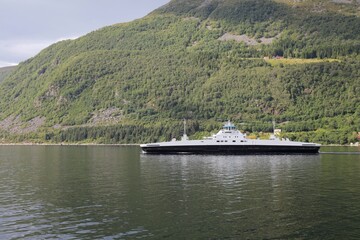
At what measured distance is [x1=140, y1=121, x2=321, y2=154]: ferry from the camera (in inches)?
6299

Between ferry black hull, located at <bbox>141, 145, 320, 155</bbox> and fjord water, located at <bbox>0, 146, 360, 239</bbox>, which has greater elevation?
ferry black hull, located at <bbox>141, 145, 320, 155</bbox>

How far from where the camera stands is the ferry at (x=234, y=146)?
16000 cm

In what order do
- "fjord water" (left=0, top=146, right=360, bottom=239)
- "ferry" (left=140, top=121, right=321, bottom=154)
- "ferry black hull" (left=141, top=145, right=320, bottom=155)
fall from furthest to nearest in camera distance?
1. "ferry" (left=140, top=121, right=321, bottom=154)
2. "ferry black hull" (left=141, top=145, right=320, bottom=155)
3. "fjord water" (left=0, top=146, right=360, bottom=239)

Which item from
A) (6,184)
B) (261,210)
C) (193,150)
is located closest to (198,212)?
(261,210)

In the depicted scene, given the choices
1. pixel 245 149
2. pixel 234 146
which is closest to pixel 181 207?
pixel 234 146

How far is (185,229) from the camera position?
144 ft

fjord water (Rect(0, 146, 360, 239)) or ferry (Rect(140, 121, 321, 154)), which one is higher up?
ferry (Rect(140, 121, 321, 154))

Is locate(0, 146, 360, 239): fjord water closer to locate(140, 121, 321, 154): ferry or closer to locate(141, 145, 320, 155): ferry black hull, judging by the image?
locate(141, 145, 320, 155): ferry black hull

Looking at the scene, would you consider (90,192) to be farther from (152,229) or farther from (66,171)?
(66,171)

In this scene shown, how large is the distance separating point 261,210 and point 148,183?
27914 millimetres

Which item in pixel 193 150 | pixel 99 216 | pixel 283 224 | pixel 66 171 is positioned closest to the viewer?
pixel 283 224

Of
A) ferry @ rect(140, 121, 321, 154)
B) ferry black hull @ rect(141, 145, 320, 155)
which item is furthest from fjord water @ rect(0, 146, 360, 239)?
ferry @ rect(140, 121, 321, 154)

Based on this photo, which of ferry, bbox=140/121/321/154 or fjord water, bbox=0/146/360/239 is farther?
ferry, bbox=140/121/321/154

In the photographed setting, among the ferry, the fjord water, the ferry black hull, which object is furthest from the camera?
the ferry
